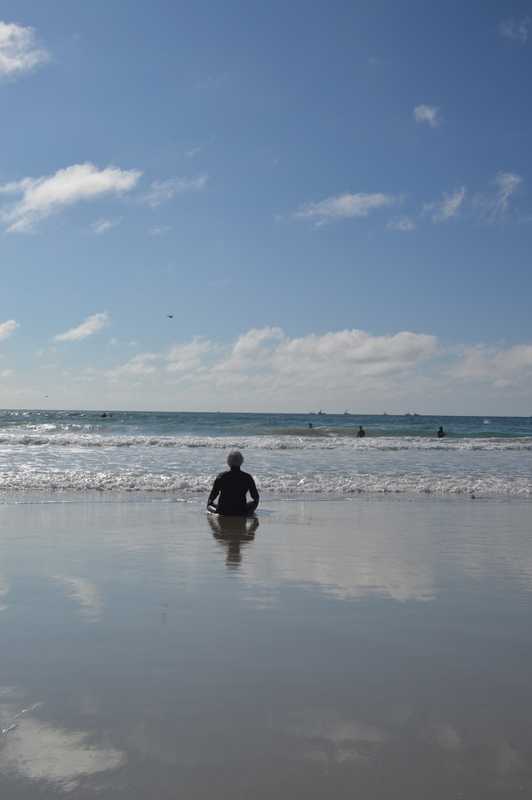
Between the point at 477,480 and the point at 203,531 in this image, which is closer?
the point at 203,531

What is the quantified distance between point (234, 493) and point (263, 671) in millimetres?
6975

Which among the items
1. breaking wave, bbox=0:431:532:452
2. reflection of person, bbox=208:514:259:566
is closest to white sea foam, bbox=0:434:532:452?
breaking wave, bbox=0:431:532:452

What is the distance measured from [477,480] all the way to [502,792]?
15228mm

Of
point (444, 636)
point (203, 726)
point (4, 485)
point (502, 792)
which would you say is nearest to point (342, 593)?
point (444, 636)

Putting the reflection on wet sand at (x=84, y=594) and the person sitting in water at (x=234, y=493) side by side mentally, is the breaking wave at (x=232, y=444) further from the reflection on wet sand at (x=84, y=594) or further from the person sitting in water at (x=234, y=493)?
the reflection on wet sand at (x=84, y=594)

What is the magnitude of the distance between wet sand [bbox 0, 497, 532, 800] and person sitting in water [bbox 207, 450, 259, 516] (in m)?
2.73

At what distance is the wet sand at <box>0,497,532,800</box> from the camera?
3.06 metres

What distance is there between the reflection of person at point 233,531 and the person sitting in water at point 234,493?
13 centimetres

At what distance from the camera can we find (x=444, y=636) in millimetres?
4977

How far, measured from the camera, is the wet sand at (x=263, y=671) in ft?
10.0

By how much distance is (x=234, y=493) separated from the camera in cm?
1117

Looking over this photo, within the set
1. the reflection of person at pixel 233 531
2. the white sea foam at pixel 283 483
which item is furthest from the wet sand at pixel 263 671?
the white sea foam at pixel 283 483

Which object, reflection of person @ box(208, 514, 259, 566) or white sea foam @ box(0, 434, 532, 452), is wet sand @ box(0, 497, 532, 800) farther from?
white sea foam @ box(0, 434, 532, 452)

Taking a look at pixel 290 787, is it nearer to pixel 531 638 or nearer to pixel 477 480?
pixel 531 638
